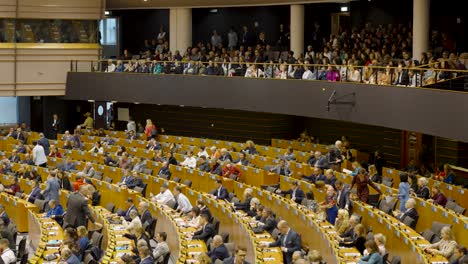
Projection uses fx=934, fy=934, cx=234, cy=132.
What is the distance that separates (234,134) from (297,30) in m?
4.70

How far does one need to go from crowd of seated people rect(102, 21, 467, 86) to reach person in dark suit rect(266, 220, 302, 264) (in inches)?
313

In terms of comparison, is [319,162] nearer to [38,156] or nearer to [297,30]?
[38,156]

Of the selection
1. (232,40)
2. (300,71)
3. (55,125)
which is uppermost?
(232,40)

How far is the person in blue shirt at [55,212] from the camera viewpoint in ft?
66.2

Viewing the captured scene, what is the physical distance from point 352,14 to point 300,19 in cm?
303

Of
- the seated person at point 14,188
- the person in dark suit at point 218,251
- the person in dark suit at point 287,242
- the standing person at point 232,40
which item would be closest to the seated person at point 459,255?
the person in dark suit at point 287,242

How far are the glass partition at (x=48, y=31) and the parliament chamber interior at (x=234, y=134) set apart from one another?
5cm

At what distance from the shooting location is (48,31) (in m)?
37.1

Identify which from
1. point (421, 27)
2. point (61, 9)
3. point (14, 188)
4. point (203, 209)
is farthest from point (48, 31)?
point (203, 209)

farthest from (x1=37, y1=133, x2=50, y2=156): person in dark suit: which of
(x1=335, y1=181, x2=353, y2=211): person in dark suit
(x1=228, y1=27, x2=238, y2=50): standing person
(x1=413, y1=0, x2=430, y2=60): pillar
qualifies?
(x1=335, y1=181, x2=353, y2=211): person in dark suit

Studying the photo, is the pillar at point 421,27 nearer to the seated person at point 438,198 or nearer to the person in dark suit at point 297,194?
the person in dark suit at point 297,194

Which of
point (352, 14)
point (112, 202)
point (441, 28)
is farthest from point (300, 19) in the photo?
point (112, 202)

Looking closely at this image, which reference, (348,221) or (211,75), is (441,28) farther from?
(348,221)

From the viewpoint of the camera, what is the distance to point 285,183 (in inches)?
944
